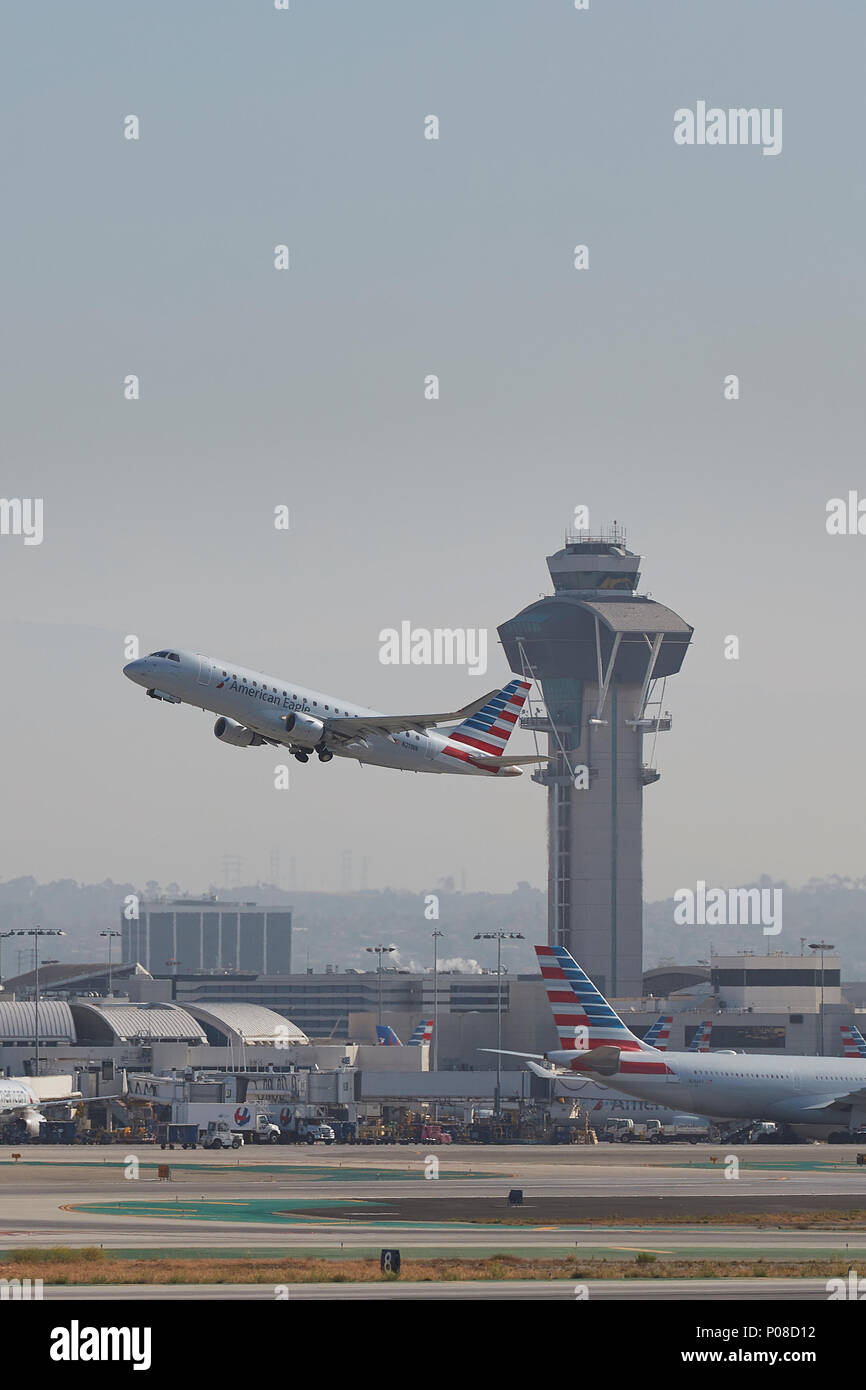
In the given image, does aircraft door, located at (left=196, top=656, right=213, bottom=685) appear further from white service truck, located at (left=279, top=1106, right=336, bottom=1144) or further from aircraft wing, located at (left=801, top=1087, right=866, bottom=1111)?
aircraft wing, located at (left=801, top=1087, right=866, bottom=1111)

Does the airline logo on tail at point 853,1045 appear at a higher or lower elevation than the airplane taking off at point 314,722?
lower

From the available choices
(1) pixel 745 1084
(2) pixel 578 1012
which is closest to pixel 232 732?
(2) pixel 578 1012

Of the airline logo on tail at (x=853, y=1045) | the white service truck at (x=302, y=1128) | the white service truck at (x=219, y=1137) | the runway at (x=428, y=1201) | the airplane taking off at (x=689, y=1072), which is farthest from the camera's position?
the airline logo on tail at (x=853, y=1045)

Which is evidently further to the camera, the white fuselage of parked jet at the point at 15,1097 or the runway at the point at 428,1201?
the white fuselage of parked jet at the point at 15,1097

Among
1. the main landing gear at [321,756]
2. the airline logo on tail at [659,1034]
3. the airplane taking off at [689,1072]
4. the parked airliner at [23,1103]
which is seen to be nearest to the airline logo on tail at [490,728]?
the main landing gear at [321,756]

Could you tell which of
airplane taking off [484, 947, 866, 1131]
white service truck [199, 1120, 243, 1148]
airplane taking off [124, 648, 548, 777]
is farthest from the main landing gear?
white service truck [199, 1120, 243, 1148]

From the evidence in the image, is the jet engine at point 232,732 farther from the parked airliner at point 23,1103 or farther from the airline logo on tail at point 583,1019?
the parked airliner at point 23,1103
